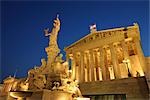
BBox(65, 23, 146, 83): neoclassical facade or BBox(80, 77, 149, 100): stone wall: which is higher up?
BBox(65, 23, 146, 83): neoclassical facade

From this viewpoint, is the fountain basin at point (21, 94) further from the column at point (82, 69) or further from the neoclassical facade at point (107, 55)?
the column at point (82, 69)

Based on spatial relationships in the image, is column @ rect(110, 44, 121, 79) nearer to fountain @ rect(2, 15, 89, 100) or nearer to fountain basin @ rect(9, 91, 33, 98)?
fountain @ rect(2, 15, 89, 100)

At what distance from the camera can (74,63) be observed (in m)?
33.1

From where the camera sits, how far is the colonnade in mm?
29016

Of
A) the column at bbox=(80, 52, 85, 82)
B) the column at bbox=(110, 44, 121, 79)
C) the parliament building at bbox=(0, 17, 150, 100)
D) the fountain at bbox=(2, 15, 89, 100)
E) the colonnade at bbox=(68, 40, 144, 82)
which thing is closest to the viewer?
the fountain at bbox=(2, 15, 89, 100)

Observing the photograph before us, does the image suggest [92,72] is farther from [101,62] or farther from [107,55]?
[107,55]

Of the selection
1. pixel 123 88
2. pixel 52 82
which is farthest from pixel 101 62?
pixel 52 82

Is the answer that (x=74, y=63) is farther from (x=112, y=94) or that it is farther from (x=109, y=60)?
(x=112, y=94)

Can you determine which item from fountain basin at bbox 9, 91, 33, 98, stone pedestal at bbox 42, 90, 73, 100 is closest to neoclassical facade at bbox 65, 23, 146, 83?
stone pedestal at bbox 42, 90, 73, 100

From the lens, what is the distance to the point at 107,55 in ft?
106

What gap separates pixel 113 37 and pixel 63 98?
60.6 ft

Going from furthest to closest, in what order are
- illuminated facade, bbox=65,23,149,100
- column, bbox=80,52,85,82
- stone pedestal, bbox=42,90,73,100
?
1. column, bbox=80,52,85,82
2. illuminated facade, bbox=65,23,149,100
3. stone pedestal, bbox=42,90,73,100

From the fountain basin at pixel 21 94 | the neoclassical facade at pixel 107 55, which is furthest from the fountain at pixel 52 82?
the neoclassical facade at pixel 107 55

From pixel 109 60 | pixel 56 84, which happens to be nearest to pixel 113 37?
pixel 109 60
